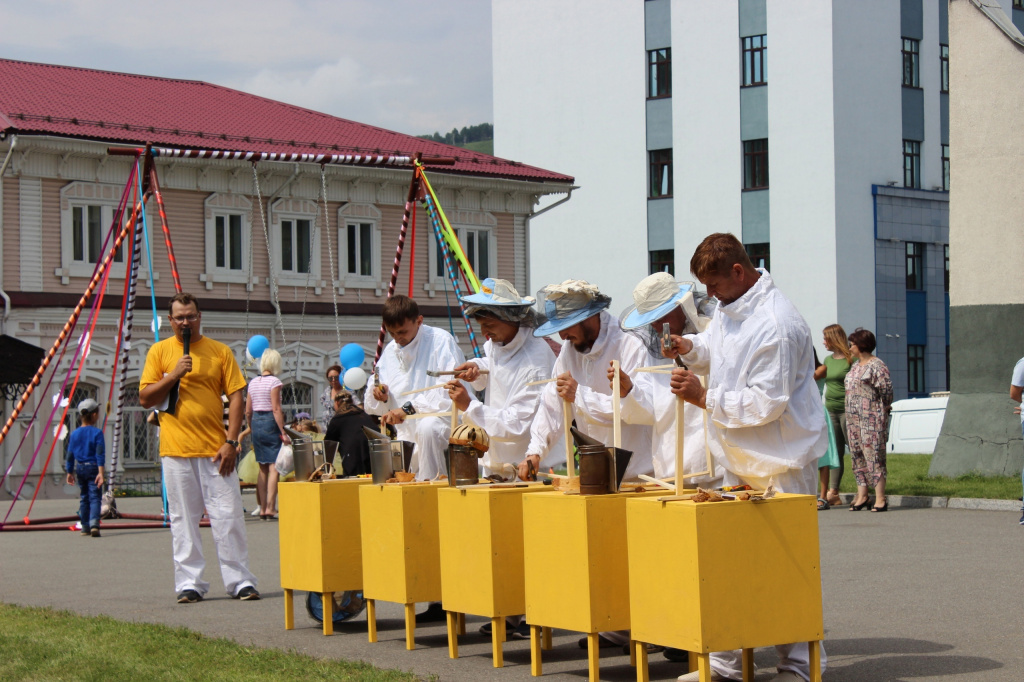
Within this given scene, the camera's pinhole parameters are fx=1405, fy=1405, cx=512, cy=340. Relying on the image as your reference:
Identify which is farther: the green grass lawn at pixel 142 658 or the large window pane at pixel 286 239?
the large window pane at pixel 286 239

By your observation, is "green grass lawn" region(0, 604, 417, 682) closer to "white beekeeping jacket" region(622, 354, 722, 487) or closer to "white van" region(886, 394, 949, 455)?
"white beekeeping jacket" region(622, 354, 722, 487)

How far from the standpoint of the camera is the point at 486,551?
7.16m

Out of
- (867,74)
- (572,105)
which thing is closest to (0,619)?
(867,74)

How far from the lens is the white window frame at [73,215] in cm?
2889

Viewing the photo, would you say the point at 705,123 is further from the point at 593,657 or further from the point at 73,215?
the point at 593,657

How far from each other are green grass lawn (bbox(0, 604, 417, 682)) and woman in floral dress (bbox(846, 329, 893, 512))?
891 centimetres

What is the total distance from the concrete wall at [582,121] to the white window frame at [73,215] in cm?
1926

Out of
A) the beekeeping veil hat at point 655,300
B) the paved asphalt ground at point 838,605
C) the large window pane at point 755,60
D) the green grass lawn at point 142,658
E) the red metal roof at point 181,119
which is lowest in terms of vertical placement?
the paved asphalt ground at point 838,605

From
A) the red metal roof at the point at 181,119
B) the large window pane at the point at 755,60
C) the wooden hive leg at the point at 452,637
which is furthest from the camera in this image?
the large window pane at the point at 755,60

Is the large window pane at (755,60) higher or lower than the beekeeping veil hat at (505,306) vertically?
higher

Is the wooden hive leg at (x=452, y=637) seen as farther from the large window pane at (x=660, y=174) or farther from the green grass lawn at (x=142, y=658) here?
the large window pane at (x=660, y=174)

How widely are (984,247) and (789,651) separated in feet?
42.2

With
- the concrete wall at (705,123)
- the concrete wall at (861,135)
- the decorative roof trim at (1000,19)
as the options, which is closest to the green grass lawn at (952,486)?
the decorative roof trim at (1000,19)

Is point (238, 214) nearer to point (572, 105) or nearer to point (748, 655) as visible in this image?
point (572, 105)
